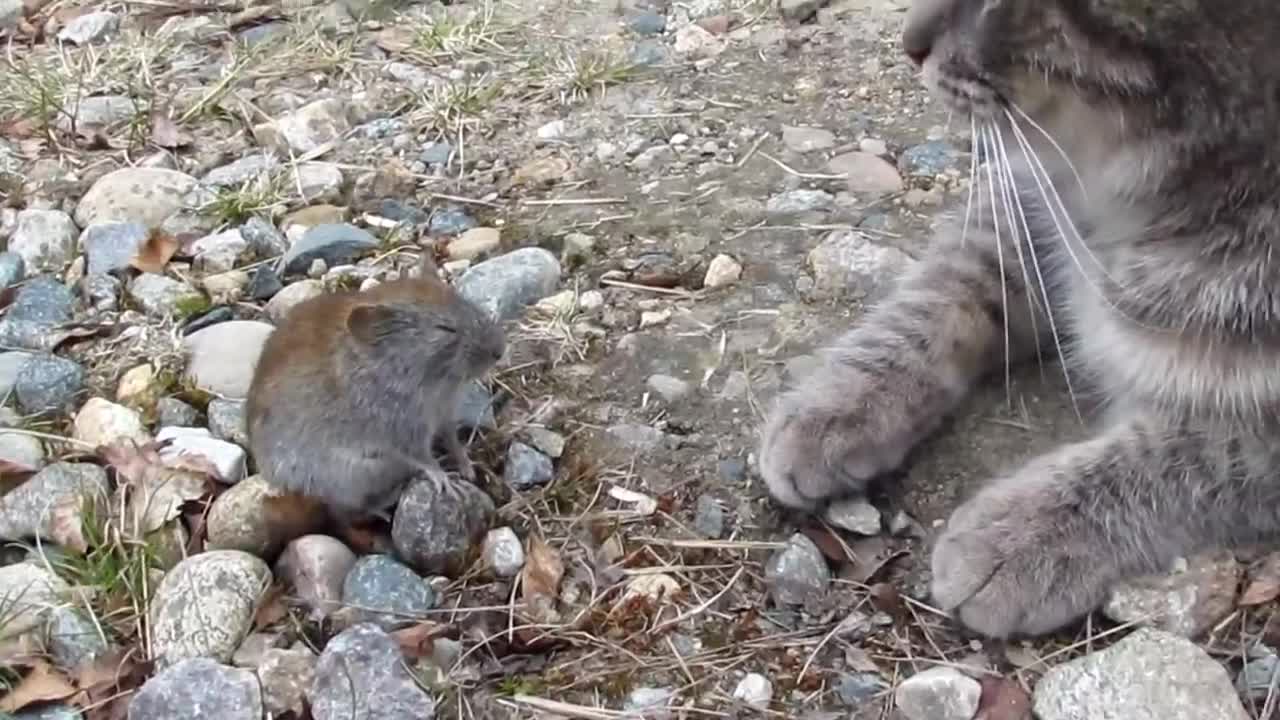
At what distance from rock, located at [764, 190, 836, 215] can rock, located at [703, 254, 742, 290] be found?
0.18 meters

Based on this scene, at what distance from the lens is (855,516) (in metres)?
2.00

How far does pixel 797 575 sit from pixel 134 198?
155 cm

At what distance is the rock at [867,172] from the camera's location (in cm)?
269

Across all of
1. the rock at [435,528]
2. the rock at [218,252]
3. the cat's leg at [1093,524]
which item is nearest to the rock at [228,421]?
the rock at [435,528]

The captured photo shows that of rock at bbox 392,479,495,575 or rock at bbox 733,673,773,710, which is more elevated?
rock at bbox 392,479,495,575

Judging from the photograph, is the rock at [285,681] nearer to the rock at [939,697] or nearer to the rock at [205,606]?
Result: the rock at [205,606]

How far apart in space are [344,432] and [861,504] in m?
0.70

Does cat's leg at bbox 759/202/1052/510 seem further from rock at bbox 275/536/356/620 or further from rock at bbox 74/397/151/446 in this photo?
rock at bbox 74/397/151/446

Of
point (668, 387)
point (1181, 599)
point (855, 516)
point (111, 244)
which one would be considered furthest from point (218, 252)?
point (1181, 599)

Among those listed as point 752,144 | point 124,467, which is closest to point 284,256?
point 124,467

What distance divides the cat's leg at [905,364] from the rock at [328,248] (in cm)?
86

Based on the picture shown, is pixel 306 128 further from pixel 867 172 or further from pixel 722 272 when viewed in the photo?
pixel 867 172

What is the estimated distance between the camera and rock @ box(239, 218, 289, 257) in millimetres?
2648

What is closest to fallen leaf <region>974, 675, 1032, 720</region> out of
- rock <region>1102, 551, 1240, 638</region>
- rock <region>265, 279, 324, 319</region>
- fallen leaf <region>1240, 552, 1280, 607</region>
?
rock <region>1102, 551, 1240, 638</region>
